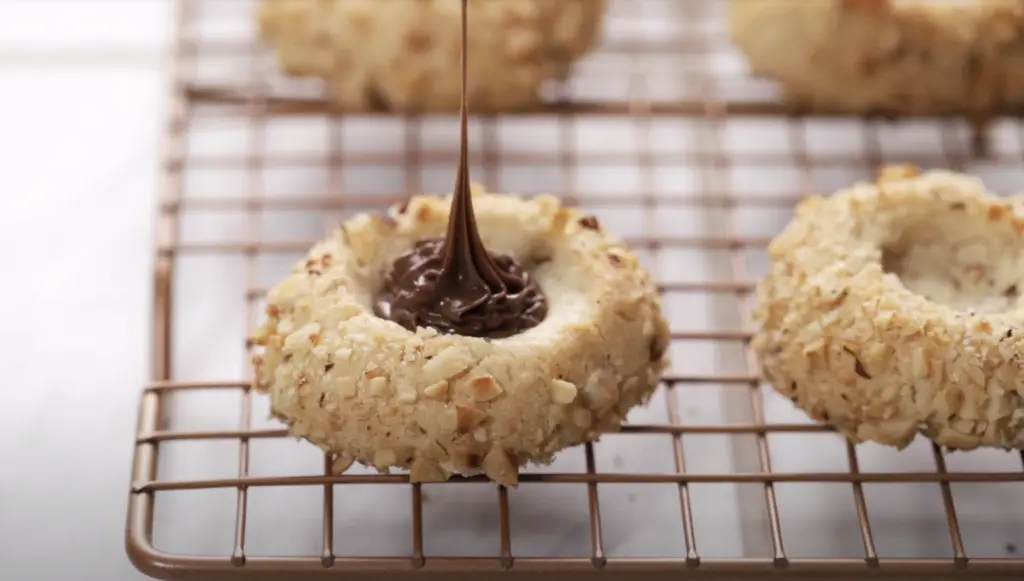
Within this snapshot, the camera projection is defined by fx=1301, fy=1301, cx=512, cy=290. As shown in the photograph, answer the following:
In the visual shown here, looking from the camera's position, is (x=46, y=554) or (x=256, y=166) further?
(x=256, y=166)

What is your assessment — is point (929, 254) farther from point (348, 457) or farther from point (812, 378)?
point (348, 457)

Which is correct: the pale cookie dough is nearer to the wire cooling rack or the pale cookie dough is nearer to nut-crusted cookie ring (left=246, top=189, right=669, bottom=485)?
the wire cooling rack

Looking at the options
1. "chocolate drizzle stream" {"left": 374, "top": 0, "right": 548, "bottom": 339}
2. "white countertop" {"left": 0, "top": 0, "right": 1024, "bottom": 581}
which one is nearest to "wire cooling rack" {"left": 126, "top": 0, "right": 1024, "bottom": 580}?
"white countertop" {"left": 0, "top": 0, "right": 1024, "bottom": 581}

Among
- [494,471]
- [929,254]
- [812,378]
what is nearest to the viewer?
[494,471]

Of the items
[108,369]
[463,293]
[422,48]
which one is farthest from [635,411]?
[108,369]

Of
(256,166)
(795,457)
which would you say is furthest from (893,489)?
(256,166)

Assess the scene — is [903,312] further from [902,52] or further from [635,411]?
[902,52]

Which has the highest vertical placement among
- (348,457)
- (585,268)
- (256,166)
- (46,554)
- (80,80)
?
(80,80)

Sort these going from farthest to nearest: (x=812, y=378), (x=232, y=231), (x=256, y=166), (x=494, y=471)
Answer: (x=232, y=231) < (x=256, y=166) < (x=812, y=378) < (x=494, y=471)
